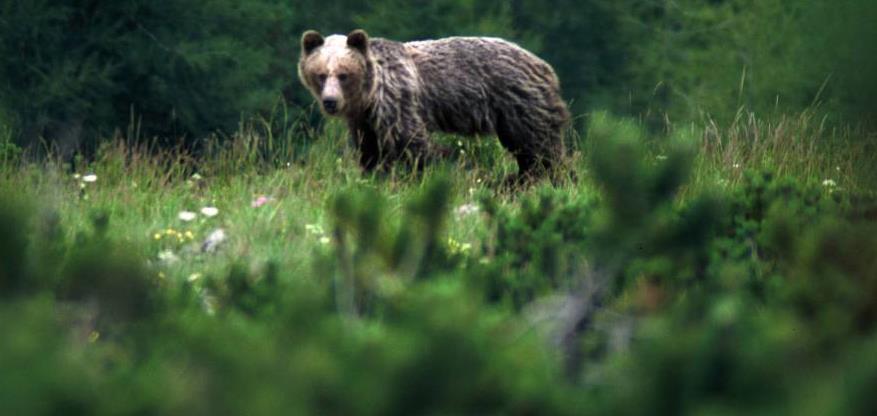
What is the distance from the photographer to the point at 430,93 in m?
9.51

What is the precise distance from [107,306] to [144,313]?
0.20ft

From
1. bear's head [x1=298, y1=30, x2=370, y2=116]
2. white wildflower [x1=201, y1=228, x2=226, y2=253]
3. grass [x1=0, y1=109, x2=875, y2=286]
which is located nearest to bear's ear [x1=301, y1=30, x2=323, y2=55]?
bear's head [x1=298, y1=30, x2=370, y2=116]

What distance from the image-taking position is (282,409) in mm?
1321

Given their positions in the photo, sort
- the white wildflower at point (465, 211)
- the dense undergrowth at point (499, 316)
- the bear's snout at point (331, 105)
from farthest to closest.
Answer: the bear's snout at point (331, 105) < the white wildflower at point (465, 211) < the dense undergrowth at point (499, 316)

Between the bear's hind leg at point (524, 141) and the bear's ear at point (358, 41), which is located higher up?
the bear's ear at point (358, 41)

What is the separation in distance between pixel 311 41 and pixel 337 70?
32cm

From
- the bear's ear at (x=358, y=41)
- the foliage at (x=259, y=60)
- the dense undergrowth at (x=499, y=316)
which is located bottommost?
the foliage at (x=259, y=60)

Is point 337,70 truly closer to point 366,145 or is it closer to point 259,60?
point 366,145

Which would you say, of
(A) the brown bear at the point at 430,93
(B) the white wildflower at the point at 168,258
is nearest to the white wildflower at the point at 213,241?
(B) the white wildflower at the point at 168,258

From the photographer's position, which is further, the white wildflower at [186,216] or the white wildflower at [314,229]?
the white wildflower at [186,216]

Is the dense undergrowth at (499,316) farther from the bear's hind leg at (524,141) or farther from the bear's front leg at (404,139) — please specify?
the bear's hind leg at (524,141)

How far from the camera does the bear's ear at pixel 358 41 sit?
898cm

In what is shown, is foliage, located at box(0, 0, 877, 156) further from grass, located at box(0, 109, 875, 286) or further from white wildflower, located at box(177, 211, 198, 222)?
white wildflower, located at box(177, 211, 198, 222)

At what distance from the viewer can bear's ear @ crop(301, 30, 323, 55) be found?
8977 mm
